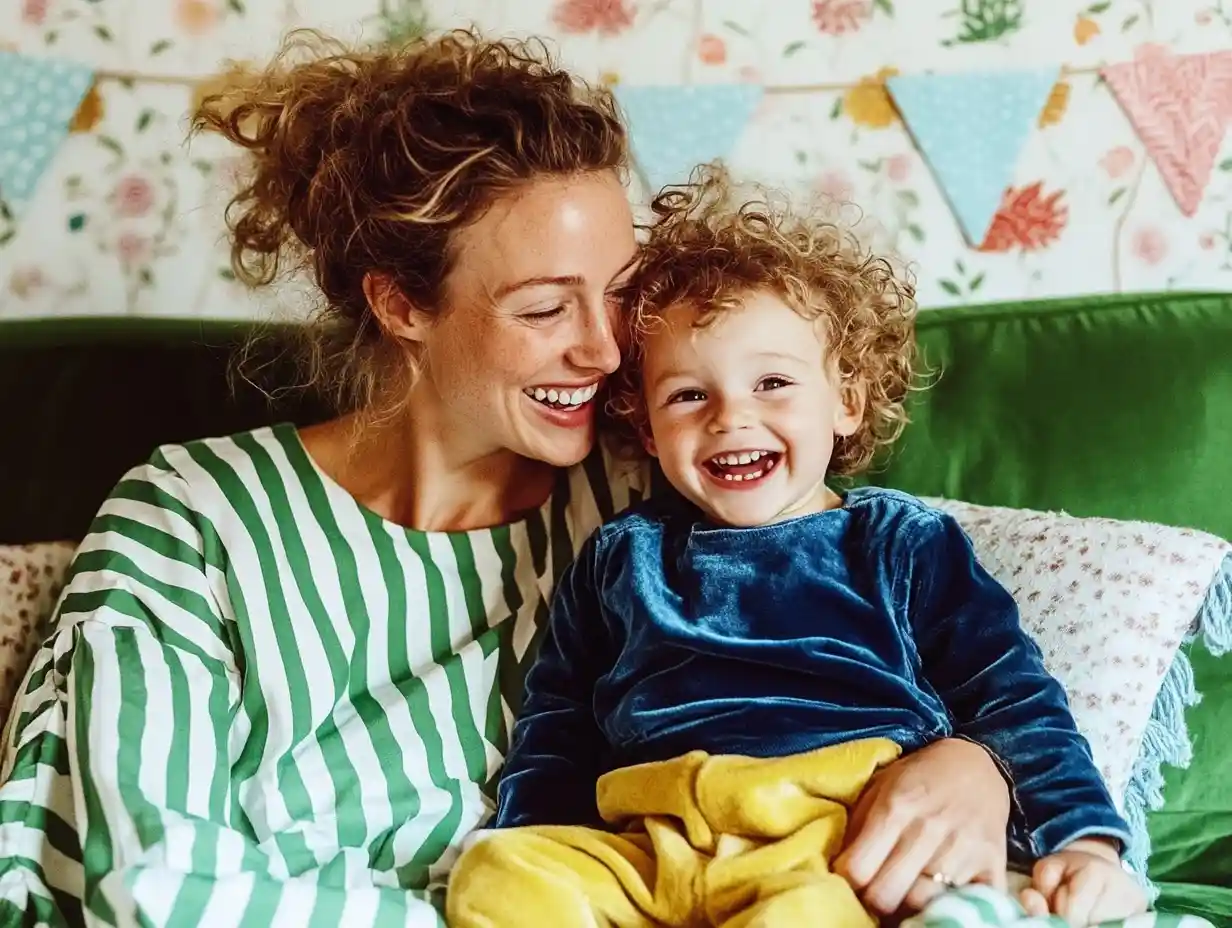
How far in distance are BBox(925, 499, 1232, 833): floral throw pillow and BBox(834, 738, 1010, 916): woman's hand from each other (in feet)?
0.73

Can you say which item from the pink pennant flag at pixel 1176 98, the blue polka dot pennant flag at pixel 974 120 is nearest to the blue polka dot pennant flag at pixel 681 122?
the blue polka dot pennant flag at pixel 974 120

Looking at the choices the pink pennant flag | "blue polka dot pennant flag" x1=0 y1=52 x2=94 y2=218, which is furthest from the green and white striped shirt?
the pink pennant flag

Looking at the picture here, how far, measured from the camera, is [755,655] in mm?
1275

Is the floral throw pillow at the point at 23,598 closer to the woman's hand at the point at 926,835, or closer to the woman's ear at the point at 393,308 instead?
the woman's ear at the point at 393,308

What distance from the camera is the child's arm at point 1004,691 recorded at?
115 cm

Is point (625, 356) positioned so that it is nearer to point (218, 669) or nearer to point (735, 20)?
point (218, 669)

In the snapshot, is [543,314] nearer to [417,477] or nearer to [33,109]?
[417,477]

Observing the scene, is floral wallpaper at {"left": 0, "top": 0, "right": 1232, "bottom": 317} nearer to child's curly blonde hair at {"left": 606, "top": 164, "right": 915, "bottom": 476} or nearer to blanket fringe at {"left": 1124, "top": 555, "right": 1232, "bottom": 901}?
child's curly blonde hair at {"left": 606, "top": 164, "right": 915, "bottom": 476}

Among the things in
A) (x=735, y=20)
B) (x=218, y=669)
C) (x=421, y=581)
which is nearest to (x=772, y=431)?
(x=421, y=581)

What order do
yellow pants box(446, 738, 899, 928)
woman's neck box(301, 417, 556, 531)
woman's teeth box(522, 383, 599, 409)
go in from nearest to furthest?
yellow pants box(446, 738, 899, 928) < woman's teeth box(522, 383, 599, 409) < woman's neck box(301, 417, 556, 531)

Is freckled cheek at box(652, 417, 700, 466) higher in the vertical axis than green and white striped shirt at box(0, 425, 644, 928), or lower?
higher

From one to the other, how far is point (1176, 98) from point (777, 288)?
0.99 metres

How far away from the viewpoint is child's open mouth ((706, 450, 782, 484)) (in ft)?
4.37

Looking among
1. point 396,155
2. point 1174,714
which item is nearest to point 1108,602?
point 1174,714
